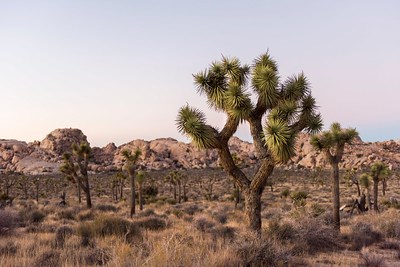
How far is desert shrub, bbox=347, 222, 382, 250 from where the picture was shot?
36.8 ft

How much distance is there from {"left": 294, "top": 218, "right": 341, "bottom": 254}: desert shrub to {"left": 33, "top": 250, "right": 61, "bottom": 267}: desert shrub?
6.11 metres

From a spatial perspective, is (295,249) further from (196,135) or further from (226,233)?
(196,135)

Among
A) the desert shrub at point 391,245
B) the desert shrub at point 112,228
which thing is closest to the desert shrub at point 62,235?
the desert shrub at point 112,228

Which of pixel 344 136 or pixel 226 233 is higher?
pixel 344 136

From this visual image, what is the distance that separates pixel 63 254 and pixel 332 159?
11.8 metres

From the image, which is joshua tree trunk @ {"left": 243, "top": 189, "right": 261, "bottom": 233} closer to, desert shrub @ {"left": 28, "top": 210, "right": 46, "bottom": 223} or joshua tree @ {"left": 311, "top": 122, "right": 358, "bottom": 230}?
joshua tree @ {"left": 311, "top": 122, "right": 358, "bottom": 230}

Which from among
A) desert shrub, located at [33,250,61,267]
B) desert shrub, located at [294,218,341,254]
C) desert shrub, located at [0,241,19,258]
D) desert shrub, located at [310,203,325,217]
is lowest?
desert shrub, located at [310,203,325,217]

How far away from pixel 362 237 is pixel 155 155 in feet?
368

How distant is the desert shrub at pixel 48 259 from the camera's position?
6749 mm

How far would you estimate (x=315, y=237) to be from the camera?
11.0 meters

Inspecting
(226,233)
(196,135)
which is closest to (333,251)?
(226,233)

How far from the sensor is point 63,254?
24.4ft

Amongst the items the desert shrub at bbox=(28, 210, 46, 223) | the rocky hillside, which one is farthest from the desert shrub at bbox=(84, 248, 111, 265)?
the rocky hillside

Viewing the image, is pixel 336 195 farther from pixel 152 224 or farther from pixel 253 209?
pixel 152 224
